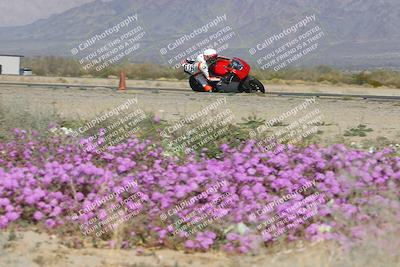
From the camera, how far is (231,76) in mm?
21438

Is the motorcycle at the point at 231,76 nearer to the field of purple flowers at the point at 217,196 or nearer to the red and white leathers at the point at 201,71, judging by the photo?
the red and white leathers at the point at 201,71

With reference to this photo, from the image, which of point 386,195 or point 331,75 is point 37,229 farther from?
point 331,75

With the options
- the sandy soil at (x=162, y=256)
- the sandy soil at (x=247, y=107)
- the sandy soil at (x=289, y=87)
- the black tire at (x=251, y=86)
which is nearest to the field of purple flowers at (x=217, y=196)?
the sandy soil at (x=162, y=256)

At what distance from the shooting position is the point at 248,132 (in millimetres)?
11086

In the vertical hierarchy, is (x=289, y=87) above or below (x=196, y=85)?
below

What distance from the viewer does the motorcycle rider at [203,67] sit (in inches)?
825

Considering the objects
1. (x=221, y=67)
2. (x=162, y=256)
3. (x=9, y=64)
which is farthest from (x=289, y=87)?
(x=9, y=64)

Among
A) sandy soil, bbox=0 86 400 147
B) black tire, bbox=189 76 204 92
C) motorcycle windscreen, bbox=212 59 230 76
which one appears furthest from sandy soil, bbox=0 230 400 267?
black tire, bbox=189 76 204 92

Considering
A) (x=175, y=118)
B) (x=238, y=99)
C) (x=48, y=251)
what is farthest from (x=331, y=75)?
(x=48, y=251)

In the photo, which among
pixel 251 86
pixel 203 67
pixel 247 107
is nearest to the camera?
pixel 247 107

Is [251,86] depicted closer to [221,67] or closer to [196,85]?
[221,67]

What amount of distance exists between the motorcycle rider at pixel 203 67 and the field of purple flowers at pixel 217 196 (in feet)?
41.0

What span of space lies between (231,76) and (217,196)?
14.5 meters

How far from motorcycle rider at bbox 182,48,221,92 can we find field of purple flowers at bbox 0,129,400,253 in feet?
41.0
